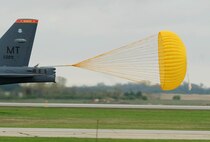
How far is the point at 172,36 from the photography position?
41.5 meters

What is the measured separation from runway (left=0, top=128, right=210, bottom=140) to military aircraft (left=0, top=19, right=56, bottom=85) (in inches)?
528

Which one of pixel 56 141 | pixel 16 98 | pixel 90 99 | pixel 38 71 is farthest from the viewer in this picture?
pixel 90 99

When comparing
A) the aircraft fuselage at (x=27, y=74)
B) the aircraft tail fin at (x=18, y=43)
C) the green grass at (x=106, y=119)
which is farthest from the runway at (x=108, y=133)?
the aircraft tail fin at (x=18, y=43)

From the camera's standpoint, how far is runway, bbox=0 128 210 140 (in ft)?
107

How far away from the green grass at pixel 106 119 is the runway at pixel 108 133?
2460 millimetres

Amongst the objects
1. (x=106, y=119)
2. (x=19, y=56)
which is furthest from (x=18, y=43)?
(x=106, y=119)

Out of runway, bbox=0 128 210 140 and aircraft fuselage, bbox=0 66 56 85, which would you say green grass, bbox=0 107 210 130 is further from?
runway, bbox=0 128 210 140

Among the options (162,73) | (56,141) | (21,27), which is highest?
(21,27)

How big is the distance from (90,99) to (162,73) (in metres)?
27.3

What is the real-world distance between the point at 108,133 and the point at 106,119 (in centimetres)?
953

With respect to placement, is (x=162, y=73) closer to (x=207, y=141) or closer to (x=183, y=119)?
(x=183, y=119)

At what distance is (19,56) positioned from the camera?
164 ft

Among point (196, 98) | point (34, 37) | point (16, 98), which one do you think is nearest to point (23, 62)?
point (34, 37)

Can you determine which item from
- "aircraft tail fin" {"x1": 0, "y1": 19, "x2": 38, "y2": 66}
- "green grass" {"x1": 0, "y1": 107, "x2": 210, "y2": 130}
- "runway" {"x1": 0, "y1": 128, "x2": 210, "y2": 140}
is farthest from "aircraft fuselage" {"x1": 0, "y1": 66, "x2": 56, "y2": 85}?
"runway" {"x1": 0, "y1": 128, "x2": 210, "y2": 140}
